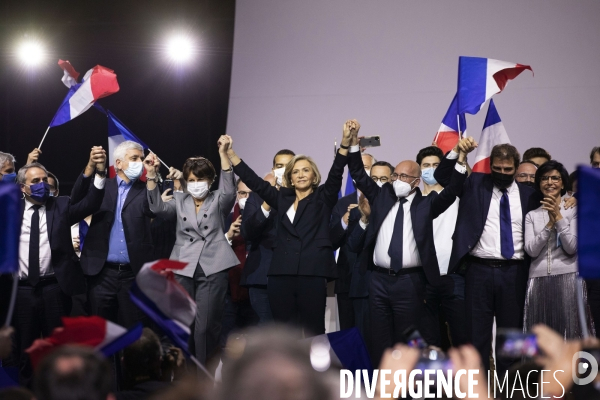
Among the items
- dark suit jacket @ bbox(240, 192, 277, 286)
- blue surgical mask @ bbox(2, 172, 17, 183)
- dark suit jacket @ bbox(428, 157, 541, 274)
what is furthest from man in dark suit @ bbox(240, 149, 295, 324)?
blue surgical mask @ bbox(2, 172, 17, 183)

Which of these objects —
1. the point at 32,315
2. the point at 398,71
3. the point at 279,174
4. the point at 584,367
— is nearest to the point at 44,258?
the point at 32,315

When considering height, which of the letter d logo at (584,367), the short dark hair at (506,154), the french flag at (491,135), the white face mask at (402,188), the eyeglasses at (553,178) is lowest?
the letter d logo at (584,367)

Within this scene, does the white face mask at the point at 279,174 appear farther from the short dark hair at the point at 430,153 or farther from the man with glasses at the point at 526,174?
the man with glasses at the point at 526,174

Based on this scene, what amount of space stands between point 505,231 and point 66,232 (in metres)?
2.89

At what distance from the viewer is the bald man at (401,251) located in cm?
480

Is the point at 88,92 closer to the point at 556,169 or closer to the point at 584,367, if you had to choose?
the point at 556,169

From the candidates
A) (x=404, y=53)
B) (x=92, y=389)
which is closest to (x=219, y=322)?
(x=92, y=389)

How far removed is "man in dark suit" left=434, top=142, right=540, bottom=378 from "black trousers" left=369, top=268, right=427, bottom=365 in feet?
0.96

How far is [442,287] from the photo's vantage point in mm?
5133

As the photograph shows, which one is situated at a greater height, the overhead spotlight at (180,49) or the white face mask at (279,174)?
the overhead spotlight at (180,49)

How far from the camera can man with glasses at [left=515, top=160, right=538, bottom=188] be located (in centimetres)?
530

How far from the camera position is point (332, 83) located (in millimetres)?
7637

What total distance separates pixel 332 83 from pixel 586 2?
2.55 m

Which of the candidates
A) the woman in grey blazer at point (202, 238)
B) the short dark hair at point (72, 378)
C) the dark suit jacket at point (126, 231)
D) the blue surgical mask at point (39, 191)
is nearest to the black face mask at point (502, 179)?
the woman in grey blazer at point (202, 238)
